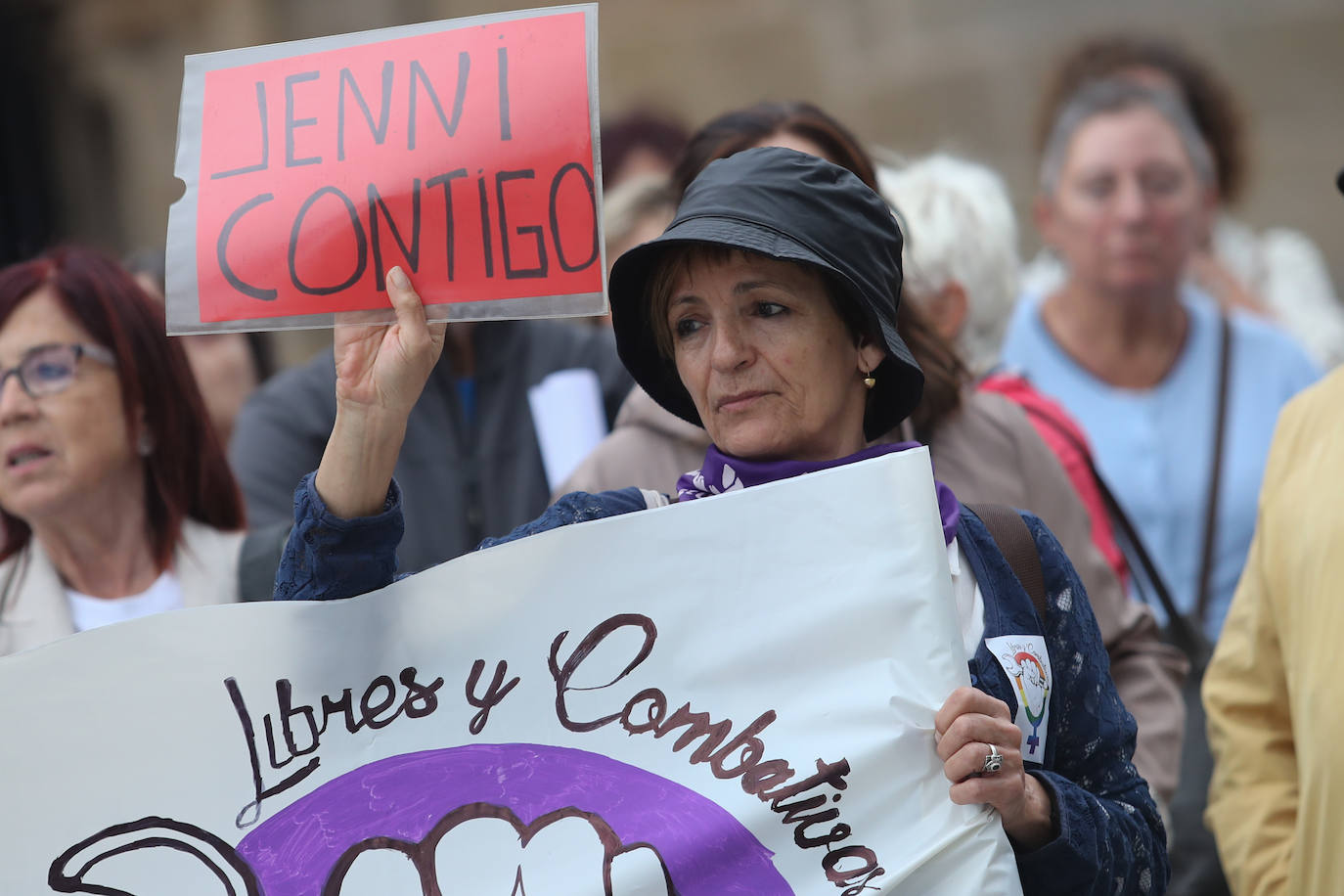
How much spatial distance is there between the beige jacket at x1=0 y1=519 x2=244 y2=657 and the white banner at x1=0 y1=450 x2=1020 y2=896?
86cm

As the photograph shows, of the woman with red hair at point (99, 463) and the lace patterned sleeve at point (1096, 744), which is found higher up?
the woman with red hair at point (99, 463)

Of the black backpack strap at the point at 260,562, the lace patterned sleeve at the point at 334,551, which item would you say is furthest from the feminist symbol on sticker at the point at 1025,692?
the black backpack strap at the point at 260,562

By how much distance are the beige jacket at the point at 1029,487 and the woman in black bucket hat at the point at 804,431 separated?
1.93 ft

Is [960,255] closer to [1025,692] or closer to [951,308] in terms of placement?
[951,308]

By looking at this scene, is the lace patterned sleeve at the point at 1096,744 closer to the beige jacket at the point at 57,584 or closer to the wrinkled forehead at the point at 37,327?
the beige jacket at the point at 57,584

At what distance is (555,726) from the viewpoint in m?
1.82

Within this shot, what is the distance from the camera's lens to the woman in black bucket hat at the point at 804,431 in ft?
6.05

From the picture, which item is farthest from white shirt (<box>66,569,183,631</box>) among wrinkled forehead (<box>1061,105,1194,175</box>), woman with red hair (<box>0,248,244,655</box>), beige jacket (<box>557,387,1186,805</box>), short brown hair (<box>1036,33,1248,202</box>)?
short brown hair (<box>1036,33,1248,202</box>)

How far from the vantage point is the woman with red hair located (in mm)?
2740

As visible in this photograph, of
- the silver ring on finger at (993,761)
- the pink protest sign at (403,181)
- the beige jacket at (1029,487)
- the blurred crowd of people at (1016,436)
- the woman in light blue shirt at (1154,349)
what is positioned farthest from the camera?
the woman in light blue shirt at (1154,349)

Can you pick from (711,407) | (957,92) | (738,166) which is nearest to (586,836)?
(711,407)

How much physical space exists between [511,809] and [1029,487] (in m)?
1.31

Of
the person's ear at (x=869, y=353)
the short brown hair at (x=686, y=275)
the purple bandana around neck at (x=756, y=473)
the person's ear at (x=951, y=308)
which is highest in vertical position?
the person's ear at (x=951, y=308)

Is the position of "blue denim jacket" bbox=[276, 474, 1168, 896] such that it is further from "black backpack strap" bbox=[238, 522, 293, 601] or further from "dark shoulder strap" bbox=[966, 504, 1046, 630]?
"black backpack strap" bbox=[238, 522, 293, 601]
